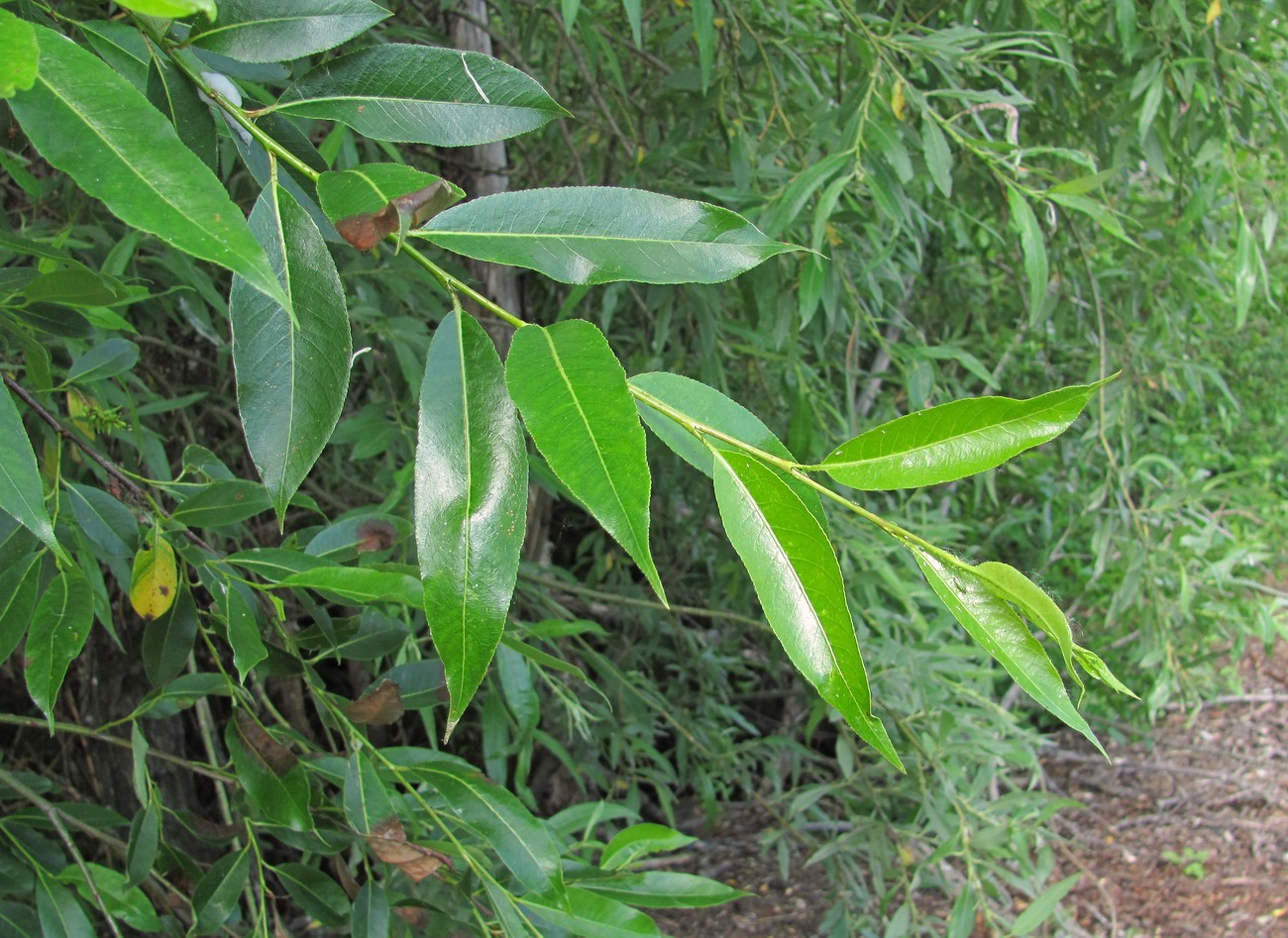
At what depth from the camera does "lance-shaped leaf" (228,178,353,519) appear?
377 millimetres

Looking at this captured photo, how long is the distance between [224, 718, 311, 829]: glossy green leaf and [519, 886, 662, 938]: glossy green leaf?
0.16m

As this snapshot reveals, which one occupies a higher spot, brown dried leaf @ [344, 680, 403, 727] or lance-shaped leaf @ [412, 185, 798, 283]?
lance-shaped leaf @ [412, 185, 798, 283]

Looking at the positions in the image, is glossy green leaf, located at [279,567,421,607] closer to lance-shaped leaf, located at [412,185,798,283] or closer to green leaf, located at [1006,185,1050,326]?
lance-shaped leaf, located at [412,185,798,283]

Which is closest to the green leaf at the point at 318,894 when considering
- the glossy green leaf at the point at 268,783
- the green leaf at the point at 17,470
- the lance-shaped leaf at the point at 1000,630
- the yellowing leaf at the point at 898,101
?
the glossy green leaf at the point at 268,783

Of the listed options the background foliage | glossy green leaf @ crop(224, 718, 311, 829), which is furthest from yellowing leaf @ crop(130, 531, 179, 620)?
glossy green leaf @ crop(224, 718, 311, 829)

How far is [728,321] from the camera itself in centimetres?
163

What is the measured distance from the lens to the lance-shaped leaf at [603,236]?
15.2 inches

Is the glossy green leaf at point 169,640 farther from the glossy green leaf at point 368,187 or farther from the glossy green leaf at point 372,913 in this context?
the glossy green leaf at point 368,187

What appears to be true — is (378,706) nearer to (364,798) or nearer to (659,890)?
(364,798)

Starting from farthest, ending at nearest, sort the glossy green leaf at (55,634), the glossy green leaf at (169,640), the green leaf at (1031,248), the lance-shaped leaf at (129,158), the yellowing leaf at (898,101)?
the yellowing leaf at (898,101) → the green leaf at (1031,248) → the glossy green leaf at (169,640) → the glossy green leaf at (55,634) → the lance-shaped leaf at (129,158)

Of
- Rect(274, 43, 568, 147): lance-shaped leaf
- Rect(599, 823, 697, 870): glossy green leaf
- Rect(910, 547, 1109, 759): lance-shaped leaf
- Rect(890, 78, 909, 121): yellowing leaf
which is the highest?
Rect(274, 43, 568, 147): lance-shaped leaf

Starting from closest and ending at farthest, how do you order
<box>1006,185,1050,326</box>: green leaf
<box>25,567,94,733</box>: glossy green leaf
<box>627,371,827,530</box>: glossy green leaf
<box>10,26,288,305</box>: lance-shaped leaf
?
<box>10,26,288,305</box>: lance-shaped leaf, <box>627,371,827,530</box>: glossy green leaf, <box>25,567,94,733</box>: glossy green leaf, <box>1006,185,1050,326</box>: green leaf

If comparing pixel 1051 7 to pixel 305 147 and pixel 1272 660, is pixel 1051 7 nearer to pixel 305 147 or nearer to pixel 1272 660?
pixel 305 147

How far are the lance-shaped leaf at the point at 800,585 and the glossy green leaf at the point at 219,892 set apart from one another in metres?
0.60
